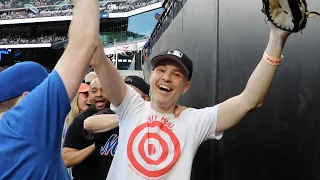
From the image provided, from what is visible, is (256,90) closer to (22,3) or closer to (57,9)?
(57,9)

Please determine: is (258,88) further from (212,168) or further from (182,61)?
(212,168)

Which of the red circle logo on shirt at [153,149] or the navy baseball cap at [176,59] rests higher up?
the navy baseball cap at [176,59]

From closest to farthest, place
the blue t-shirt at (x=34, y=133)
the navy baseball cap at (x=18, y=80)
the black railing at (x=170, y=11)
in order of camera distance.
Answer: the blue t-shirt at (x=34, y=133)
the navy baseball cap at (x=18, y=80)
the black railing at (x=170, y=11)

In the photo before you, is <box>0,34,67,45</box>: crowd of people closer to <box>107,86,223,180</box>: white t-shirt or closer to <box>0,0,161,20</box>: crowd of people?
<box>0,0,161,20</box>: crowd of people

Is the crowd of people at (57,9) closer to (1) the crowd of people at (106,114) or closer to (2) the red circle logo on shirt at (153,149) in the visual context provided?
(1) the crowd of people at (106,114)

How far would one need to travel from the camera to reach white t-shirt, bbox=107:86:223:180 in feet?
5.28

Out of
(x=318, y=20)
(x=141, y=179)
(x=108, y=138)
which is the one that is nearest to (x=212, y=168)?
(x=108, y=138)

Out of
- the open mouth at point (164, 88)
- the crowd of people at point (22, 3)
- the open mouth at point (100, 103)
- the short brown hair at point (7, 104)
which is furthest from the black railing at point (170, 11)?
the crowd of people at point (22, 3)

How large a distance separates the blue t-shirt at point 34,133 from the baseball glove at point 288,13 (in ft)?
2.75

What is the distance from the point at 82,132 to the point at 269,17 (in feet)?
4.68

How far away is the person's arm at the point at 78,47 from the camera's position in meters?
1.13

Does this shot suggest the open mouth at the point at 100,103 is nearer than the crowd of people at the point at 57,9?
Yes

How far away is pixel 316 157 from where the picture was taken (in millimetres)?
1653

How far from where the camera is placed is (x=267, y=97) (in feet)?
6.47
